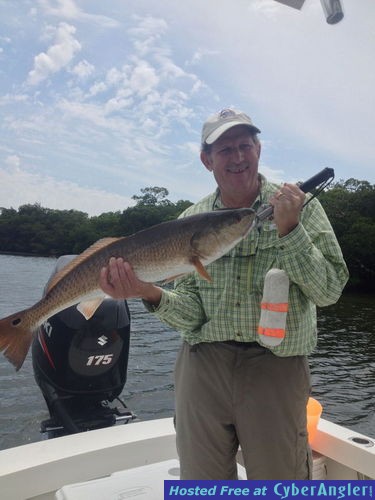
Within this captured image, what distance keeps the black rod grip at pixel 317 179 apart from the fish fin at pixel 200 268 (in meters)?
0.75

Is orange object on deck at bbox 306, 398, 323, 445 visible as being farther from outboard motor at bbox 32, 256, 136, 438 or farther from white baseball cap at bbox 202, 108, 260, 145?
white baseball cap at bbox 202, 108, 260, 145

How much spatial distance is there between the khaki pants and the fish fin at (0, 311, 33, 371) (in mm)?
1139

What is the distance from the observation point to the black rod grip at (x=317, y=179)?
2.65 meters

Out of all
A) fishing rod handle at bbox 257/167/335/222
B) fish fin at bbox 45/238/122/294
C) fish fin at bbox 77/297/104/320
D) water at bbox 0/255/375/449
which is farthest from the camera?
water at bbox 0/255/375/449

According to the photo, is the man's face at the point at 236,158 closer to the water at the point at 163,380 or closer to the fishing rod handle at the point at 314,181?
the fishing rod handle at the point at 314,181

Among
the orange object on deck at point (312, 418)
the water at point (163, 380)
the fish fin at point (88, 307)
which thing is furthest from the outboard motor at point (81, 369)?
the water at point (163, 380)

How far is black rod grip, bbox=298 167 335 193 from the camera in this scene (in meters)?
2.65

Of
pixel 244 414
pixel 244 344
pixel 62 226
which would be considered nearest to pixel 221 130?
pixel 244 344

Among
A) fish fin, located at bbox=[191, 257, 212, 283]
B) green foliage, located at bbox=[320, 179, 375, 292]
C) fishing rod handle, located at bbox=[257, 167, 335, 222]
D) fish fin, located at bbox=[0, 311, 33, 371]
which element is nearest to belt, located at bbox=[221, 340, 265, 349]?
fish fin, located at bbox=[191, 257, 212, 283]

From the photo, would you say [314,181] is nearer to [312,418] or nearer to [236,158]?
[236,158]

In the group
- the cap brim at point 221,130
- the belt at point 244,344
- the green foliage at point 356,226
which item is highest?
the green foliage at point 356,226

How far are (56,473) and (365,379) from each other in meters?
13.2

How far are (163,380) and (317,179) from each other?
10269 mm

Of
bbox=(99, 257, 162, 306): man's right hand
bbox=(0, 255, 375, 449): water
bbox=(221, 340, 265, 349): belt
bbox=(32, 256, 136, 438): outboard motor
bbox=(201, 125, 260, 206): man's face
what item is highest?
bbox=(201, 125, 260, 206): man's face
